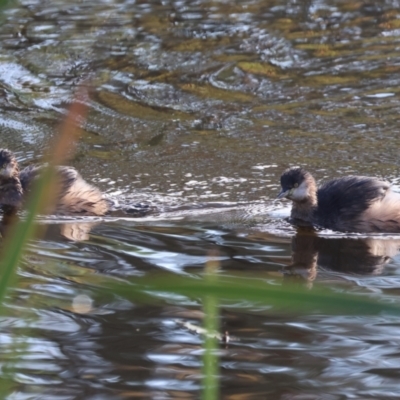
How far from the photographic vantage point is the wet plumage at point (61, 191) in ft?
24.6

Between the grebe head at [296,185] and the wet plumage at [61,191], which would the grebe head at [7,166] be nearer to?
the wet plumage at [61,191]

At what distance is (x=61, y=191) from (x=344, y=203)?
2.25 meters

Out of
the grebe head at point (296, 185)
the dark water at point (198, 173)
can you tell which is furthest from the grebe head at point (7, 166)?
the grebe head at point (296, 185)

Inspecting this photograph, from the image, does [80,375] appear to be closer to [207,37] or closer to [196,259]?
[196,259]

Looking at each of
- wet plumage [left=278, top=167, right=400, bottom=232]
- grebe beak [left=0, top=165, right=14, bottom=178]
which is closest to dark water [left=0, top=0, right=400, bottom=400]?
wet plumage [left=278, top=167, right=400, bottom=232]

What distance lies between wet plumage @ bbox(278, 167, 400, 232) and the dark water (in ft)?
0.66

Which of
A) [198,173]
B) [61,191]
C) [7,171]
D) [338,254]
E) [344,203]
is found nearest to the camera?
[338,254]

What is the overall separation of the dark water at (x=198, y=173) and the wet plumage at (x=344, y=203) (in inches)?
8.0

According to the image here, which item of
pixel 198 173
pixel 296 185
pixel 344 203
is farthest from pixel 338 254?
pixel 198 173

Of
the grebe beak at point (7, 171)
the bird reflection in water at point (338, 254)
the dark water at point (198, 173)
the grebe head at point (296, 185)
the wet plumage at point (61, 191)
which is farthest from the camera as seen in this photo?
the grebe beak at point (7, 171)

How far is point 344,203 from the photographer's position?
23.2 feet

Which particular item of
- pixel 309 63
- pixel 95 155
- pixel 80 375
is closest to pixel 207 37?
pixel 309 63

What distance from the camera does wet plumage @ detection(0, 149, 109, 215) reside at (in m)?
7.49

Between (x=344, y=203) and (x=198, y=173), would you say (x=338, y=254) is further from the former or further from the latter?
(x=198, y=173)
